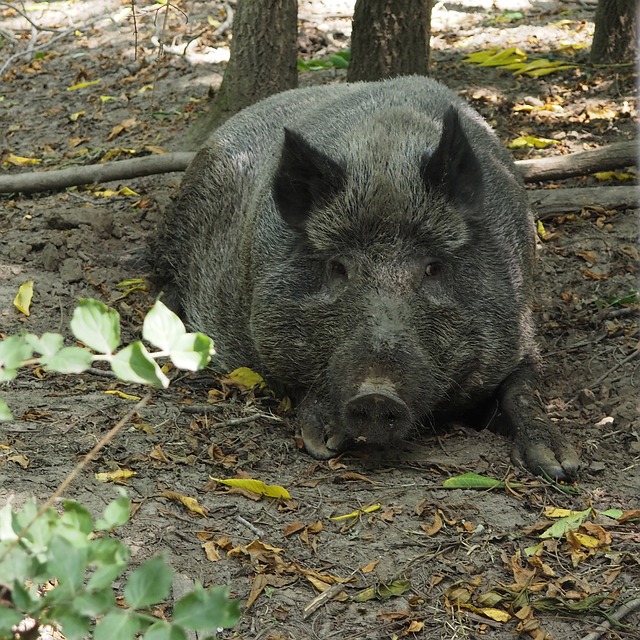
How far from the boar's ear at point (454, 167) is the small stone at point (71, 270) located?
313 centimetres

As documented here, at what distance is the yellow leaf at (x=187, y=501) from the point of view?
439 centimetres

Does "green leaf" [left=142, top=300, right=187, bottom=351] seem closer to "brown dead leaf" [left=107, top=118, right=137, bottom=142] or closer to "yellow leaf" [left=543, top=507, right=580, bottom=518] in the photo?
"yellow leaf" [left=543, top=507, right=580, bottom=518]

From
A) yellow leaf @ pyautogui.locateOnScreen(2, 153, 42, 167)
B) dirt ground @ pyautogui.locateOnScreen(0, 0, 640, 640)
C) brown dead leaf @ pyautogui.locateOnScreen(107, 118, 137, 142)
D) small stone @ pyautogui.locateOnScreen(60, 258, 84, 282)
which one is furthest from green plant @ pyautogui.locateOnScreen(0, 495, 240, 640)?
brown dead leaf @ pyautogui.locateOnScreen(107, 118, 137, 142)

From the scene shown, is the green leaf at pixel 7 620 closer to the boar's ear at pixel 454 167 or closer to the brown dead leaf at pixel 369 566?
the brown dead leaf at pixel 369 566

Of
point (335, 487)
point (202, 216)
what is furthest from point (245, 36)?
point (335, 487)

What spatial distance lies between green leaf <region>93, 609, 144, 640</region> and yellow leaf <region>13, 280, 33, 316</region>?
538 centimetres

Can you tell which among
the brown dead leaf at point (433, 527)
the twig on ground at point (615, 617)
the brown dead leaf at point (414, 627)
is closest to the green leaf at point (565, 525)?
the brown dead leaf at point (433, 527)

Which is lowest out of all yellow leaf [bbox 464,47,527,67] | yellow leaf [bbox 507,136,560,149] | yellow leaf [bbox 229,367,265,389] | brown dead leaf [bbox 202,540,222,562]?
Result: yellow leaf [bbox 229,367,265,389]

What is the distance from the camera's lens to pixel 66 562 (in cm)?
151

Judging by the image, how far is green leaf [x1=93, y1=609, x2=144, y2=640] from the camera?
1515 millimetres

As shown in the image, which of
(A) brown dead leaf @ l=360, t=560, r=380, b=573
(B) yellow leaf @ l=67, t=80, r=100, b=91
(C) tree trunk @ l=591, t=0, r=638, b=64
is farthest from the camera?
(B) yellow leaf @ l=67, t=80, r=100, b=91

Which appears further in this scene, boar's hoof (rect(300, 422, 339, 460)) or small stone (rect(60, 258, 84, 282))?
small stone (rect(60, 258, 84, 282))

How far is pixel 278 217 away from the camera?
19.4ft

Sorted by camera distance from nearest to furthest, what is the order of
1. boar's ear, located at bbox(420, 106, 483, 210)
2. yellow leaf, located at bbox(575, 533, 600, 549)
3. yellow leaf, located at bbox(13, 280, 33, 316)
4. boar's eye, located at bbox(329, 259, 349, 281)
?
yellow leaf, located at bbox(575, 533, 600, 549)
boar's ear, located at bbox(420, 106, 483, 210)
boar's eye, located at bbox(329, 259, 349, 281)
yellow leaf, located at bbox(13, 280, 33, 316)
